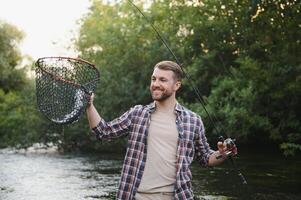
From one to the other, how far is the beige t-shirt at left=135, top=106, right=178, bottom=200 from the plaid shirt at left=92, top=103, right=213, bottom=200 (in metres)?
0.03

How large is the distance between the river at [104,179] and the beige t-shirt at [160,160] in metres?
6.38

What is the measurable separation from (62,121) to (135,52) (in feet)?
61.5

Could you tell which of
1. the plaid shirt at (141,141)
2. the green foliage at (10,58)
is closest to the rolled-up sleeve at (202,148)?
the plaid shirt at (141,141)

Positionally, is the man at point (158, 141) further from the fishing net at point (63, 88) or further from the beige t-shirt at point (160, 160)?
the fishing net at point (63, 88)

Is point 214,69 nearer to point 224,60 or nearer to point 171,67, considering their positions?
point 224,60

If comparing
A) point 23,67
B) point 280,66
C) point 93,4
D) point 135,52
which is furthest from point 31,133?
point 93,4

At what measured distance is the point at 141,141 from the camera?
3795mm

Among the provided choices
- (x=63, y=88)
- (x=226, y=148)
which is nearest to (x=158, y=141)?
(x=226, y=148)

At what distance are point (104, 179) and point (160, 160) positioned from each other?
9216 millimetres

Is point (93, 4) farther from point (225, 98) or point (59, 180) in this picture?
point (59, 180)

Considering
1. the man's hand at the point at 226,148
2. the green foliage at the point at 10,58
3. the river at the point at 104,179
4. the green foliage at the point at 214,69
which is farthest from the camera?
the green foliage at the point at 10,58

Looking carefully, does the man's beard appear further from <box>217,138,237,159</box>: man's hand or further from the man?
<box>217,138,237,159</box>: man's hand

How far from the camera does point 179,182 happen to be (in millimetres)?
3721

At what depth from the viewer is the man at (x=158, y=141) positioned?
3715mm
